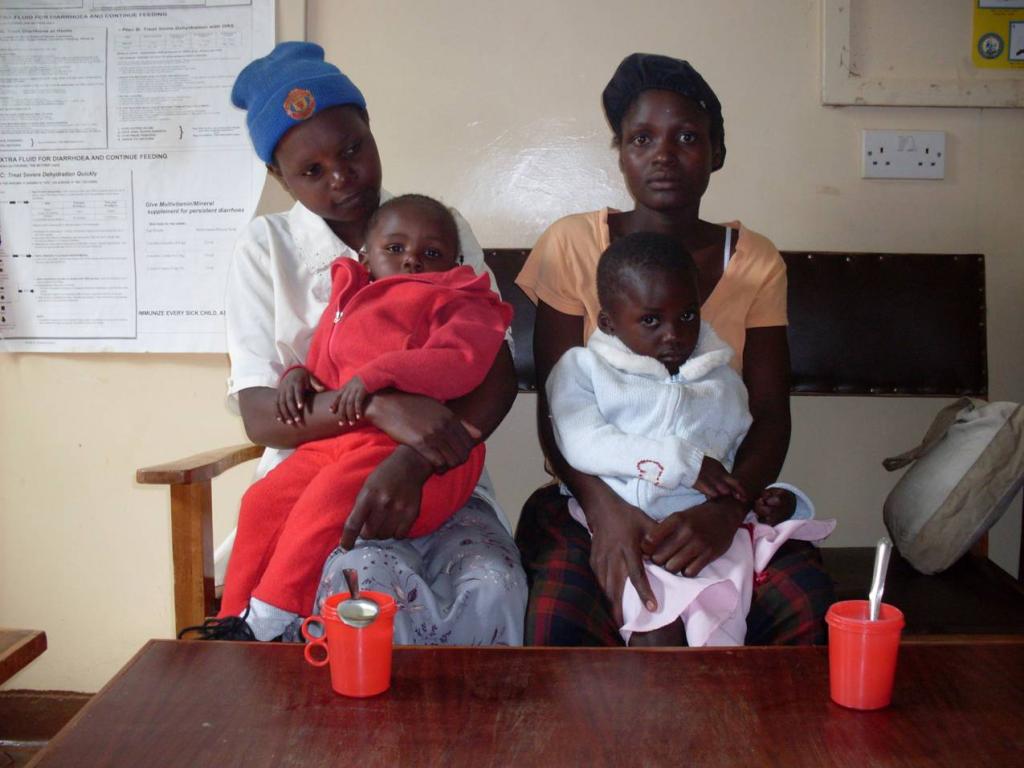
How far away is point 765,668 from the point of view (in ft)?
3.49

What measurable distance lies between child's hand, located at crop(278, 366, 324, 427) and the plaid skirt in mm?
464

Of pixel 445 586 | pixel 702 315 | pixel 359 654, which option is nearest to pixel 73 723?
pixel 359 654

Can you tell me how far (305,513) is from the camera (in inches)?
55.1

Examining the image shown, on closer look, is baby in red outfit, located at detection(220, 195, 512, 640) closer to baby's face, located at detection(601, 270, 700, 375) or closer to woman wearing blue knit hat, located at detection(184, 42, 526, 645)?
woman wearing blue knit hat, located at detection(184, 42, 526, 645)

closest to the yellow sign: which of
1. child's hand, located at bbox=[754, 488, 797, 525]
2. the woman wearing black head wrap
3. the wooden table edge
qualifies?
the woman wearing black head wrap

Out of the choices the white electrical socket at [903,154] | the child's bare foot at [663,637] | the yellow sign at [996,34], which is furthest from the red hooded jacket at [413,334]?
the yellow sign at [996,34]

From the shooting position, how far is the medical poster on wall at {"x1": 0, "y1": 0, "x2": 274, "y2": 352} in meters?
2.24

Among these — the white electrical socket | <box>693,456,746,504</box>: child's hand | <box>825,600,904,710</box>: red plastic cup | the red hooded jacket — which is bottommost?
<box>825,600,904,710</box>: red plastic cup

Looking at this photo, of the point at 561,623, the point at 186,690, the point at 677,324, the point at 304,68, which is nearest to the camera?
the point at 186,690

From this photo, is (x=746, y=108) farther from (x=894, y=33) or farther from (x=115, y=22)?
(x=115, y=22)

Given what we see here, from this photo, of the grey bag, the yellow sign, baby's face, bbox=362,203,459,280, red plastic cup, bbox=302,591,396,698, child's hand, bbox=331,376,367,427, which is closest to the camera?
red plastic cup, bbox=302,591,396,698

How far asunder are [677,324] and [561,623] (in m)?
0.53

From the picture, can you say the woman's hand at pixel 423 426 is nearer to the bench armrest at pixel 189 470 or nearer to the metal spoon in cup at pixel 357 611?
the bench armrest at pixel 189 470

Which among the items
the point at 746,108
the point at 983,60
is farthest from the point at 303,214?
the point at 983,60
